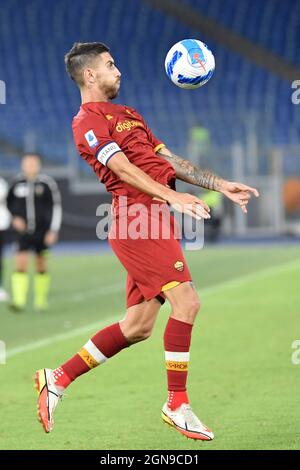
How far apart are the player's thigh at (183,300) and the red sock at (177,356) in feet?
0.17

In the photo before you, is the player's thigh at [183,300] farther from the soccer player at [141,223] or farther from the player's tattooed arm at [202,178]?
the player's tattooed arm at [202,178]

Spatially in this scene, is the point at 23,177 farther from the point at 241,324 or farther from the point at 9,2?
the point at 9,2

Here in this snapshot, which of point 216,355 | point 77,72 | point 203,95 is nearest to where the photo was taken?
point 77,72

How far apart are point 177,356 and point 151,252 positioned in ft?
2.00

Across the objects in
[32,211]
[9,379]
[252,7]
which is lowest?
[9,379]

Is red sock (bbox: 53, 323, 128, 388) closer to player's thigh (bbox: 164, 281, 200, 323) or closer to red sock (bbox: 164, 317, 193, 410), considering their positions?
red sock (bbox: 164, 317, 193, 410)

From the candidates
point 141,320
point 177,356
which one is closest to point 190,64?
point 141,320

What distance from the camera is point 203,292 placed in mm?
15125

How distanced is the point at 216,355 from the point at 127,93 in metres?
21.0

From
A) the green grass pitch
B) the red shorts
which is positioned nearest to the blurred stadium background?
the green grass pitch

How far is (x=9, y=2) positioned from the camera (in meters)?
31.9

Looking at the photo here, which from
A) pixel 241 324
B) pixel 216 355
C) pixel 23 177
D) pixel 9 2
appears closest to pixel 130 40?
pixel 9 2

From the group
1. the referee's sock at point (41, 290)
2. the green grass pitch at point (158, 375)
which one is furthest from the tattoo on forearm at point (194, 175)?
the referee's sock at point (41, 290)

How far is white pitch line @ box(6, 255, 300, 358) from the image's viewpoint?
33.8ft
